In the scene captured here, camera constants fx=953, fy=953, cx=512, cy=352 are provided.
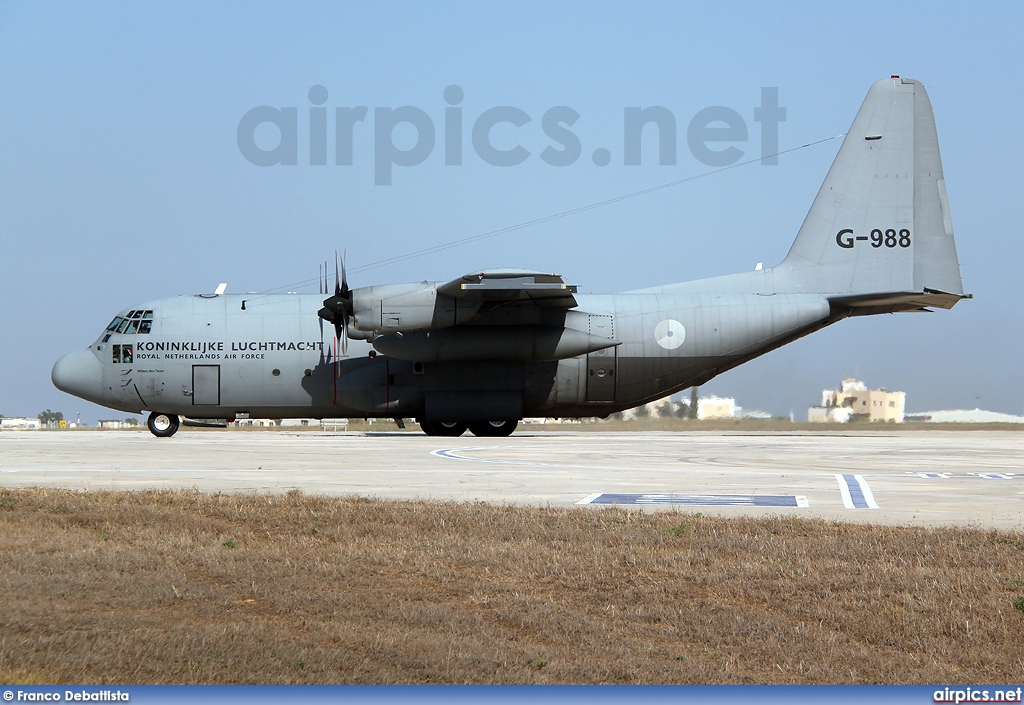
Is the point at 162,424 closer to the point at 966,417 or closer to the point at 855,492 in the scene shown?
the point at 855,492

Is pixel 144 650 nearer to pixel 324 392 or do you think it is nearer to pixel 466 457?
pixel 466 457

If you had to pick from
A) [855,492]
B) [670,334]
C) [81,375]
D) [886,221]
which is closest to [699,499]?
[855,492]

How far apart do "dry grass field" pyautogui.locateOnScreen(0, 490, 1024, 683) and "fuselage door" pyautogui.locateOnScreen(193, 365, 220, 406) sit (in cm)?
2067

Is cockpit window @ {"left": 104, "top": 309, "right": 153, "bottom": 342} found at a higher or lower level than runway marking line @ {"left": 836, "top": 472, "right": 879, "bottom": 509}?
higher

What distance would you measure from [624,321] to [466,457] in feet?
36.6

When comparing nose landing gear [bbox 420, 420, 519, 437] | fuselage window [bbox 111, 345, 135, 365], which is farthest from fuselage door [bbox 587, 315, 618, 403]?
fuselage window [bbox 111, 345, 135, 365]

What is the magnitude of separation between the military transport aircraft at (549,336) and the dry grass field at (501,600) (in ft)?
64.7

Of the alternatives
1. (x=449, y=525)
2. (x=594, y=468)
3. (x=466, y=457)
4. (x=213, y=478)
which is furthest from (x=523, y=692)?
(x=466, y=457)

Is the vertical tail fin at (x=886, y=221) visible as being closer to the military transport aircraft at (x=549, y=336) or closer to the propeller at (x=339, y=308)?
the military transport aircraft at (x=549, y=336)

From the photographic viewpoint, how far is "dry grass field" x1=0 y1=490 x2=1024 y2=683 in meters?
6.14

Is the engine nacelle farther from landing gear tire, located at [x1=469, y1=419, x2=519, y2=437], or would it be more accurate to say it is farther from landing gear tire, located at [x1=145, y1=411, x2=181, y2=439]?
landing gear tire, located at [x1=145, y1=411, x2=181, y2=439]

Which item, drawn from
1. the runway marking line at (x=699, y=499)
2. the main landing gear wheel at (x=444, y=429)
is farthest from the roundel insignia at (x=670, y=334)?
the runway marking line at (x=699, y=499)

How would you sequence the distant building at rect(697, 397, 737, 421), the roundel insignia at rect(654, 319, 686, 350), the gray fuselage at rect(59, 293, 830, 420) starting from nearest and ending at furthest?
1. the gray fuselage at rect(59, 293, 830, 420)
2. the roundel insignia at rect(654, 319, 686, 350)
3. the distant building at rect(697, 397, 737, 421)

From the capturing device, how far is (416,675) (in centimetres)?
596
